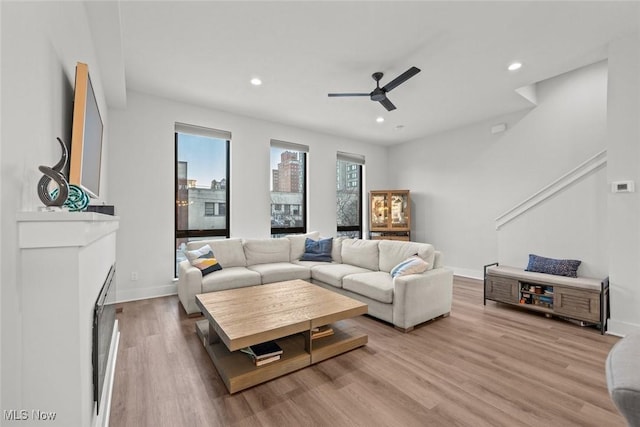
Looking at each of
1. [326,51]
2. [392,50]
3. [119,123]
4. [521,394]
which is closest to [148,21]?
[326,51]

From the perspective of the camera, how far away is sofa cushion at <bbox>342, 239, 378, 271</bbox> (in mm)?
3990

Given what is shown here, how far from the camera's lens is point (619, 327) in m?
2.81

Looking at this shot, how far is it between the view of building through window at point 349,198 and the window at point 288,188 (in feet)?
3.01

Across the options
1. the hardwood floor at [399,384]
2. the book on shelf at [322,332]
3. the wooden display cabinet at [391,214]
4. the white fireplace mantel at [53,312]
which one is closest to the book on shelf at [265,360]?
the hardwood floor at [399,384]

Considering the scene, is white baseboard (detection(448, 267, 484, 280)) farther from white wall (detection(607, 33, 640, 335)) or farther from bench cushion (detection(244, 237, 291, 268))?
bench cushion (detection(244, 237, 291, 268))

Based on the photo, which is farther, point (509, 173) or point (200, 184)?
point (509, 173)

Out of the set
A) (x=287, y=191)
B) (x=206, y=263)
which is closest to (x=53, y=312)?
(x=206, y=263)

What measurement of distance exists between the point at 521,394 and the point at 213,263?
332 centimetres

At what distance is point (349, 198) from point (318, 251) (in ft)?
7.44

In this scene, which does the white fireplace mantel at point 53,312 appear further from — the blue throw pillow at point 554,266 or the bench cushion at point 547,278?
the blue throw pillow at point 554,266

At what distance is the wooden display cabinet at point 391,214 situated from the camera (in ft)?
20.0

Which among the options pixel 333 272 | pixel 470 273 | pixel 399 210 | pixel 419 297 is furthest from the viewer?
pixel 399 210

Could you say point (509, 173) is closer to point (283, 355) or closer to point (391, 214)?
point (391, 214)

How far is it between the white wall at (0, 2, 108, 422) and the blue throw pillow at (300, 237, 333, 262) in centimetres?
355
